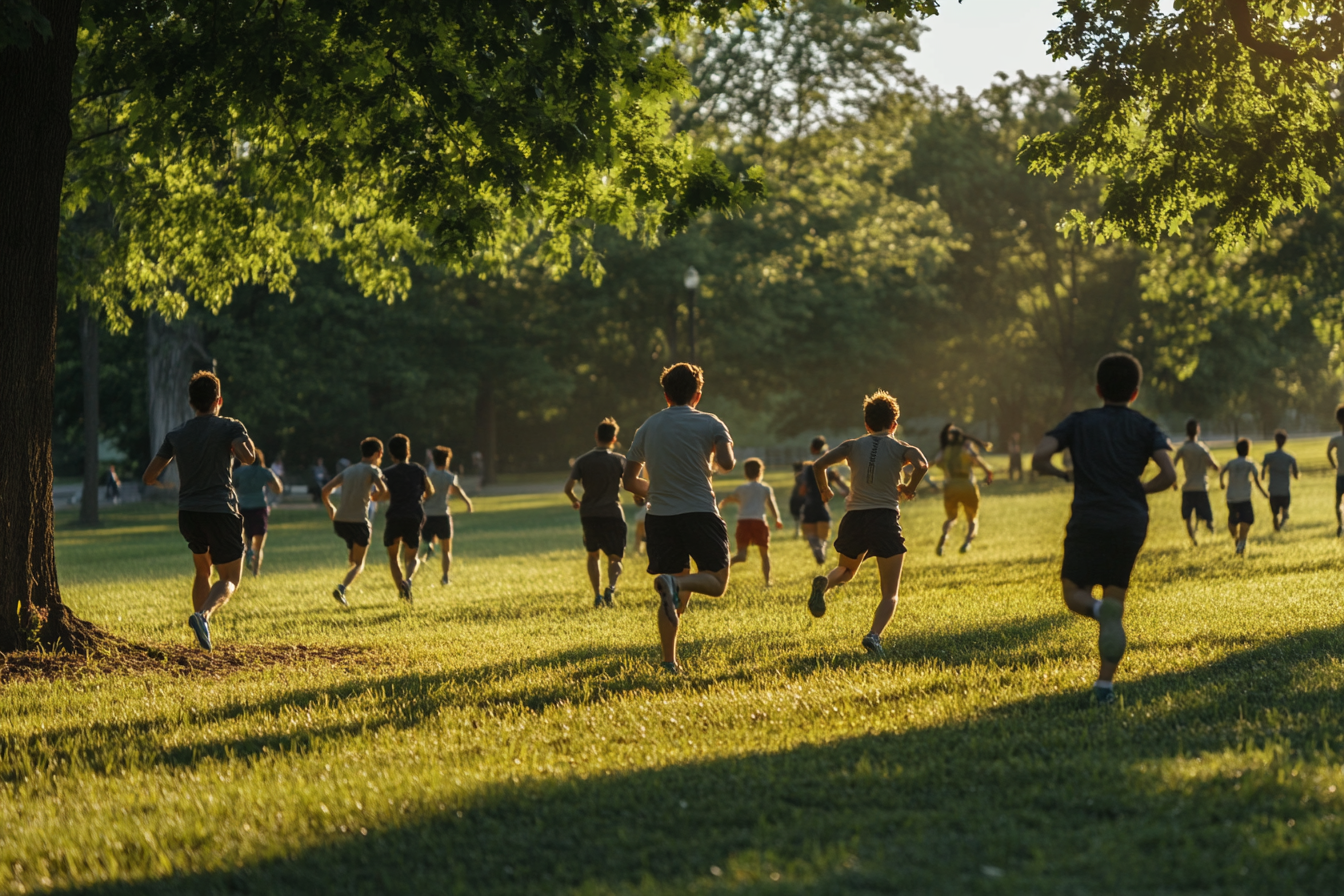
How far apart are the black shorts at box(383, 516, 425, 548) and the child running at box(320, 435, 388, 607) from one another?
263mm

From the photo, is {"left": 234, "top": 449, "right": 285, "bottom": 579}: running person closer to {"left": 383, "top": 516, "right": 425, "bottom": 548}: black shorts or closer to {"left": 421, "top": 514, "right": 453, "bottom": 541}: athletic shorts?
{"left": 421, "top": 514, "right": 453, "bottom": 541}: athletic shorts

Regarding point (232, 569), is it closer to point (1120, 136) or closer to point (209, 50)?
point (209, 50)

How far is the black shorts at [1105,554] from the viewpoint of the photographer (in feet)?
22.6

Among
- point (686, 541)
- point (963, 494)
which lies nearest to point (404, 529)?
point (686, 541)

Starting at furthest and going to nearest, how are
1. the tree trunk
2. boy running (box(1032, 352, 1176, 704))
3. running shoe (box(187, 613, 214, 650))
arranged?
the tree trunk < running shoe (box(187, 613, 214, 650)) < boy running (box(1032, 352, 1176, 704))

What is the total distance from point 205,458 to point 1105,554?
6.40 meters

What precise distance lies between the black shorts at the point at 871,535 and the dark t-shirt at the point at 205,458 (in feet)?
14.8

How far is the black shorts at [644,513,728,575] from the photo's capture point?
8.13 m

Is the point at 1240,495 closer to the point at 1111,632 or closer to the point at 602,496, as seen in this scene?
the point at 602,496

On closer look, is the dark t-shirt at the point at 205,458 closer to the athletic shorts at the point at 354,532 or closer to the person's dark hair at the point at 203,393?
the person's dark hair at the point at 203,393

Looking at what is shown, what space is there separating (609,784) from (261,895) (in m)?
1.67

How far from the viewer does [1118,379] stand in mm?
7059

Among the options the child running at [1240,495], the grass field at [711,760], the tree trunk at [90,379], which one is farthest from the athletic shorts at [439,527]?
the tree trunk at [90,379]

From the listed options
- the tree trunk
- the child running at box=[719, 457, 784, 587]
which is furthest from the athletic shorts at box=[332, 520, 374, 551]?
the tree trunk
